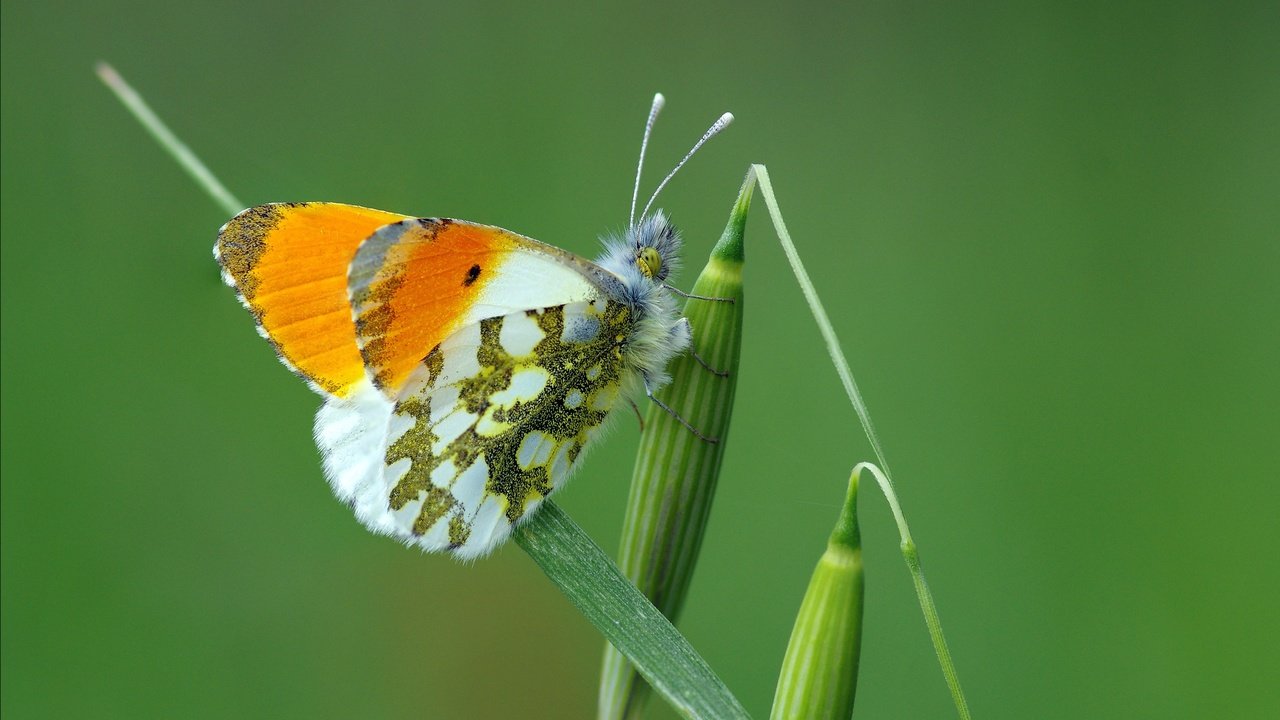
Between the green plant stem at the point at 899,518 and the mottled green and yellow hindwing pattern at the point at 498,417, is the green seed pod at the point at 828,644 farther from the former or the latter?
the mottled green and yellow hindwing pattern at the point at 498,417

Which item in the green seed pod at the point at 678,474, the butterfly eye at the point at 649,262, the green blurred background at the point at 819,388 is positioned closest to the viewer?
the green seed pod at the point at 678,474

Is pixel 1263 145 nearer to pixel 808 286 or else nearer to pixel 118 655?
pixel 808 286

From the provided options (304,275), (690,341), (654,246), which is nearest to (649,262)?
(654,246)

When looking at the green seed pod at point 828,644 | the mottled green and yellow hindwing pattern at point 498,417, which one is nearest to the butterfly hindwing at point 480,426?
the mottled green and yellow hindwing pattern at point 498,417

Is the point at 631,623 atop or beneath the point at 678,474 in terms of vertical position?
beneath

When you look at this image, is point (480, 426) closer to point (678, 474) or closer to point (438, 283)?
point (438, 283)

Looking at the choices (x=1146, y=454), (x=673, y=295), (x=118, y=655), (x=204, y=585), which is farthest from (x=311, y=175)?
(x=1146, y=454)

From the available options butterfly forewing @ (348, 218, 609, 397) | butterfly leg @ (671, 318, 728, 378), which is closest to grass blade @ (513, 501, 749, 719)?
butterfly leg @ (671, 318, 728, 378)

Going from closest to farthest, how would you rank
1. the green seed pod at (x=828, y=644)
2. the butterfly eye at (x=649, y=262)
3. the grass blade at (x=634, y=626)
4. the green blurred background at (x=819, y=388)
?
the grass blade at (x=634, y=626), the green seed pod at (x=828, y=644), the butterfly eye at (x=649, y=262), the green blurred background at (x=819, y=388)
